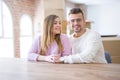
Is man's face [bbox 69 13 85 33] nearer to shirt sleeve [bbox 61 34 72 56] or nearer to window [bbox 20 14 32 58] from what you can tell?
shirt sleeve [bbox 61 34 72 56]

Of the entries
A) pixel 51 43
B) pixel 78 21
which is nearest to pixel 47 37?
pixel 51 43

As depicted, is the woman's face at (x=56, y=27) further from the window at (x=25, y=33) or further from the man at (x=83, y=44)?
the window at (x=25, y=33)

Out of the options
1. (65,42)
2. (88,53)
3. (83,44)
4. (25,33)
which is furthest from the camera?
(25,33)

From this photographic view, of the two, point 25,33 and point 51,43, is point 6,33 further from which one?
point 51,43

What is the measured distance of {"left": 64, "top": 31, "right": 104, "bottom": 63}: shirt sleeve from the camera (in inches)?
60.7

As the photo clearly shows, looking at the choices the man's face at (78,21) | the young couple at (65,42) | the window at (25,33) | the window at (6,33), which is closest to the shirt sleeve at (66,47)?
the young couple at (65,42)

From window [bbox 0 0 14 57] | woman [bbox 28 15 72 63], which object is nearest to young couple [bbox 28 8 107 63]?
woman [bbox 28 15 72 63]

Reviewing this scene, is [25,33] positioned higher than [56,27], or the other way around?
[56,27]

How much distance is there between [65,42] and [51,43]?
12 cm

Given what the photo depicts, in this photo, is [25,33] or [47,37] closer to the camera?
[47,37]

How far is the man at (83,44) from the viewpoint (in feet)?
5.08

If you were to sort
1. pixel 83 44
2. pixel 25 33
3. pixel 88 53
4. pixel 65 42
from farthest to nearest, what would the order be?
pixel 25 33, pixel 65 42, pixel 83 44, pixel 88 53

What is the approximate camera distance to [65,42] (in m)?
1.78

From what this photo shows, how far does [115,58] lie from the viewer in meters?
2.57
